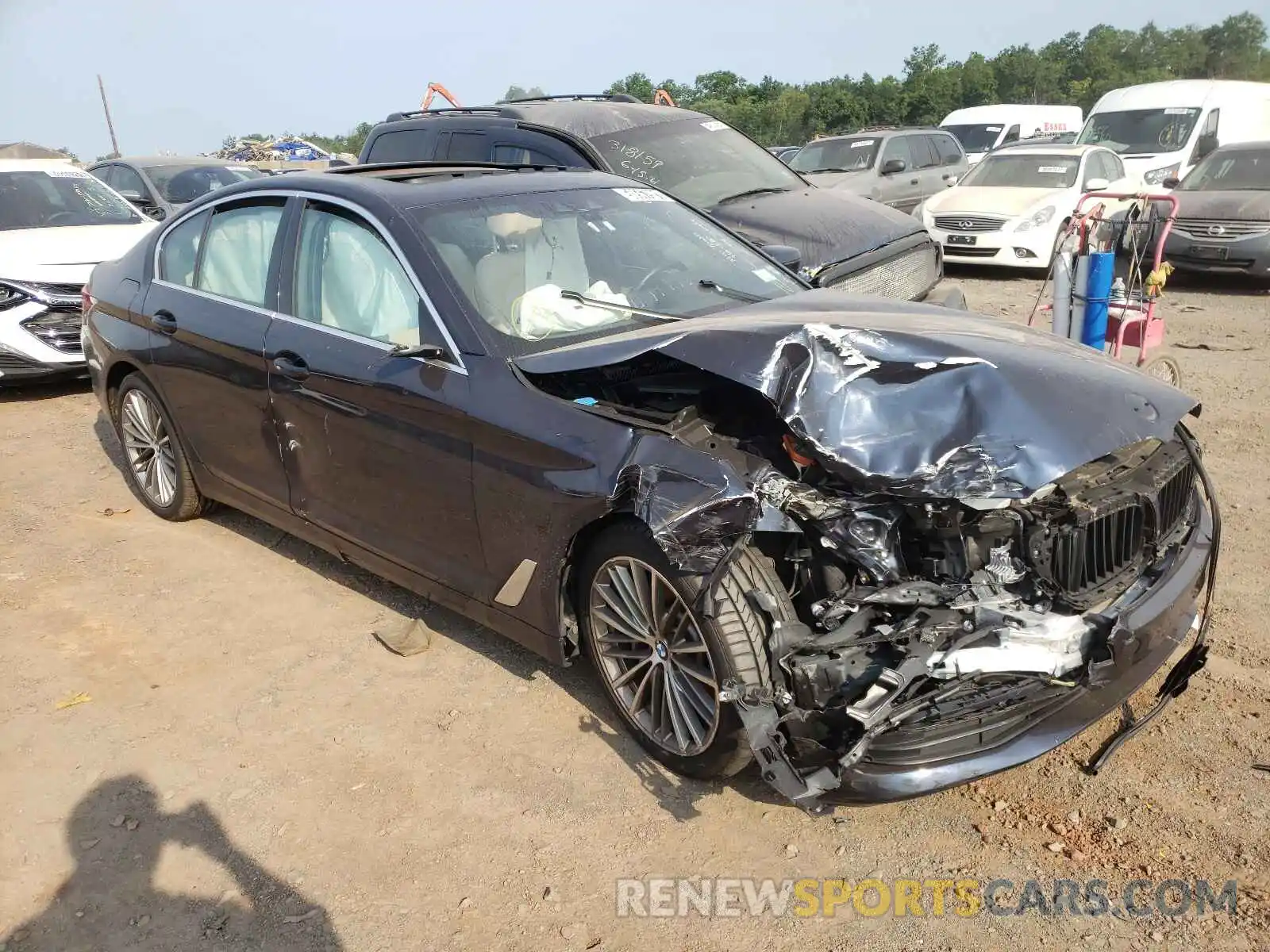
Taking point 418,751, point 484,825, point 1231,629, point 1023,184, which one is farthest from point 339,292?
point 1023,184

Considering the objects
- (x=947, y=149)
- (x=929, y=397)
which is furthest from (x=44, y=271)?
(x=947, y=149)

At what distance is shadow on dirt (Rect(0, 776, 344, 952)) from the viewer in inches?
104

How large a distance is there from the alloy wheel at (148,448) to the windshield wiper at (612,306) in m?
2.56

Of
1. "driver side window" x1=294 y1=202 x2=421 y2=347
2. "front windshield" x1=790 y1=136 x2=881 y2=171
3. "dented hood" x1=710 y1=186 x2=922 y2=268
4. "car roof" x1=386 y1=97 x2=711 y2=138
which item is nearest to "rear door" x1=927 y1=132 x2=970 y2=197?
"front windshield" x1=790 y1=136 x2=881 y2=171

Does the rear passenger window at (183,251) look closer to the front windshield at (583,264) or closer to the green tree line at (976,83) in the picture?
the front windshield at (583,264)

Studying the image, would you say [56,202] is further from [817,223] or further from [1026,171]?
[1026,171]

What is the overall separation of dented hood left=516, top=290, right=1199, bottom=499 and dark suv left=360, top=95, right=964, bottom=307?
326 centimetres

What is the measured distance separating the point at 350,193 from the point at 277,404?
90 cm

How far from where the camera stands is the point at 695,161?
7715mm

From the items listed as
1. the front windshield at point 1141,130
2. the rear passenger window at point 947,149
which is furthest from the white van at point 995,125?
the front windshield at point 1141,130

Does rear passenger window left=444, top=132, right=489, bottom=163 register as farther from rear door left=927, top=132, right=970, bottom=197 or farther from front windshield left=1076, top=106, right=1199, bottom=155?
front windshield left=1076, top=106, right=1199, bottom=155

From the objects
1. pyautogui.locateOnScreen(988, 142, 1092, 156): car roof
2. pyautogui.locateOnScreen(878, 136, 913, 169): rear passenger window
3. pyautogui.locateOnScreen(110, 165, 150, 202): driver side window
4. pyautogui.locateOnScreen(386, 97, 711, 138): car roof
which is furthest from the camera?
pyautogui.locateOnScreen(878, 136, 913, 169): rear passenger window

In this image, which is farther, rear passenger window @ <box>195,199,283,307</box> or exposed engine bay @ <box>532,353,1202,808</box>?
rear passenger window @ <box>195,199,283,307</box>

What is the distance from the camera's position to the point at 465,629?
4.18 metres
